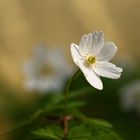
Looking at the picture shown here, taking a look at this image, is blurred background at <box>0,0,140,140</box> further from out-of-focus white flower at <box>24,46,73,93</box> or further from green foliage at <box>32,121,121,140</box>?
green foliage at <box>32,121,121,140</box>

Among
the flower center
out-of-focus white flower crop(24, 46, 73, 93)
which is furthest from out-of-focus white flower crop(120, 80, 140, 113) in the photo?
the flower center

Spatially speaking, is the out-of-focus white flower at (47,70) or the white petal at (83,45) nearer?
the white petal at (83,45)

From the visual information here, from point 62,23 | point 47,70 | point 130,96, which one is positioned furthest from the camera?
point 62,23

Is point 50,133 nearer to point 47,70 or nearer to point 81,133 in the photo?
point 81,133

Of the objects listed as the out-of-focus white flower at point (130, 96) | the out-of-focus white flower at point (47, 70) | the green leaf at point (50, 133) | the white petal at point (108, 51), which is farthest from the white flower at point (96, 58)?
the out-of-focus white flower at point (130, 96)

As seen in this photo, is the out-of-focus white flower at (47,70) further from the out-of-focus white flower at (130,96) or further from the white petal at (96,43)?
the white petal at (96,43)

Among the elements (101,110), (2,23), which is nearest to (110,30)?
(2,23)

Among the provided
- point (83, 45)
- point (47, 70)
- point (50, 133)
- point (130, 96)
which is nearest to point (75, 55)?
point (83, 45)
